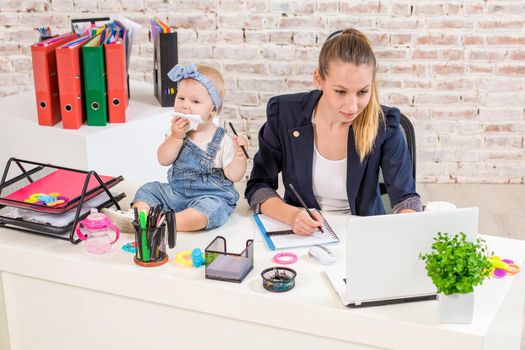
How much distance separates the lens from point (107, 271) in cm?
169

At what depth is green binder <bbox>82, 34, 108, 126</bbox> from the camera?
2539 mm

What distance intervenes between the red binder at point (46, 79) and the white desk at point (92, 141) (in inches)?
1.9

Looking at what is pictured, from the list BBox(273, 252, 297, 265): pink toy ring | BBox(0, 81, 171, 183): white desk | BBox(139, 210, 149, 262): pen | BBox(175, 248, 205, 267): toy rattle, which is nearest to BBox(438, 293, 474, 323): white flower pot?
BBox(273, 252, 297, 265): pink toy ring

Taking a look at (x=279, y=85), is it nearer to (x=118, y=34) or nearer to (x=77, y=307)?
(x=118, y=34)

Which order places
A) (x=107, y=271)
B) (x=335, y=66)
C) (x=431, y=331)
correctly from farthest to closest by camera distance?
1. (x=335, y=66)
2. (x=107, y=271)
3. (x=431, y=331)

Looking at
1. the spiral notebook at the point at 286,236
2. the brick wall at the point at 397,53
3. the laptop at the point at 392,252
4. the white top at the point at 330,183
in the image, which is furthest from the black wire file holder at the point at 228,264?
the brick wall at the point at 397,53

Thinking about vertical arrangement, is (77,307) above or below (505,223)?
above

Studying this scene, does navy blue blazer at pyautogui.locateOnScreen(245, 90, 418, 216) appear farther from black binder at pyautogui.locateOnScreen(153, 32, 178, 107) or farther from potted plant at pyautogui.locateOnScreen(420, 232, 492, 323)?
black binder at pyautogui.locateOnScreen(153, 32, 178, 107)

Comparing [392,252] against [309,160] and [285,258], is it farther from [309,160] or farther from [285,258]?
[309,160]

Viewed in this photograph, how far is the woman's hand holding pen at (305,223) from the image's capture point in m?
1.84

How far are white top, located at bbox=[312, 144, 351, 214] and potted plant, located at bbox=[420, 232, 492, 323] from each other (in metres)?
0.71

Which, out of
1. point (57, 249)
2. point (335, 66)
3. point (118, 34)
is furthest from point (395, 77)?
point (57, 249)

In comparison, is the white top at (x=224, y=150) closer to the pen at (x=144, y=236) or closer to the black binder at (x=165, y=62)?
the pen at (x=144, y=236)

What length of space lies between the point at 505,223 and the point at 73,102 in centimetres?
206
